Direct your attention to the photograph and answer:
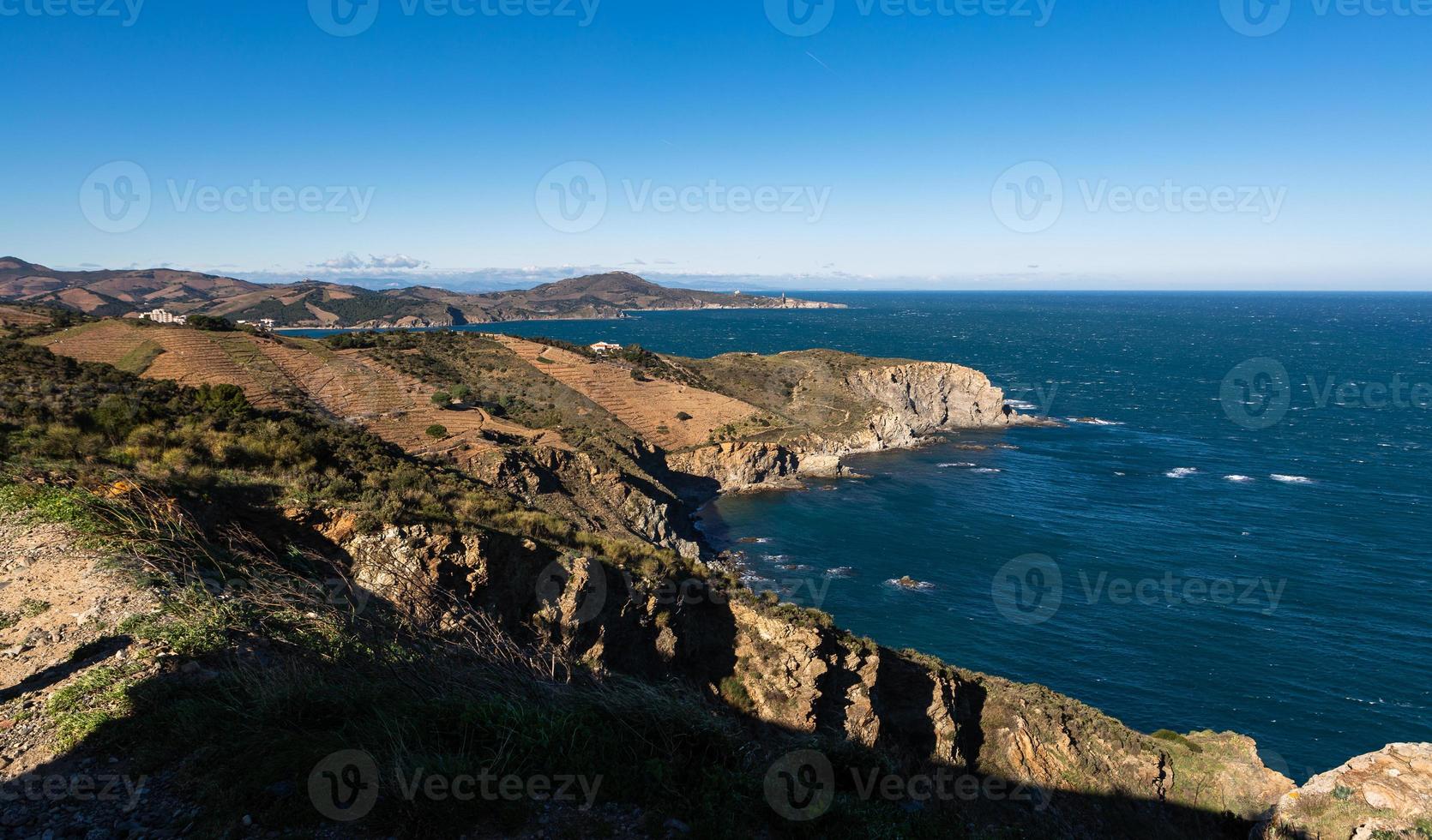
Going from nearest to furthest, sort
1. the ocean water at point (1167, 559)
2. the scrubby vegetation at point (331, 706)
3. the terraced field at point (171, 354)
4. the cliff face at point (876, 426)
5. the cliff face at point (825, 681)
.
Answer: the scrubby vegetation at point (331, 706) → the cliff face at point (825, 681) → the ocean water at point (1167, 559) → the terraced field at point (171, 354) → the cliff face at point (876, 426)

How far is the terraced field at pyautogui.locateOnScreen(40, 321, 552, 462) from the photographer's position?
39281 millimetres

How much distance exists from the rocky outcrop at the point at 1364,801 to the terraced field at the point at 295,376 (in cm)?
3402

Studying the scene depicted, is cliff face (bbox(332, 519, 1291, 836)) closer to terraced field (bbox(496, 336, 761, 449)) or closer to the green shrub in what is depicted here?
the green shrub

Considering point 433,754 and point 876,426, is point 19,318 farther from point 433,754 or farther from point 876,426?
point 876,426

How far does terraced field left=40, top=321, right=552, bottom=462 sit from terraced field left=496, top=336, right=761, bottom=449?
53.5ft

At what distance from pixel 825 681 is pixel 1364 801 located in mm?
13658

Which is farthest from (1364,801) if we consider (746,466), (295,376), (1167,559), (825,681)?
(295,376)

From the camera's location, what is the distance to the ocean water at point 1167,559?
28.9m

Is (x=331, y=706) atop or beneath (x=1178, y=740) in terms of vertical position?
atop

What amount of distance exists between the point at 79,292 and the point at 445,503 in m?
246

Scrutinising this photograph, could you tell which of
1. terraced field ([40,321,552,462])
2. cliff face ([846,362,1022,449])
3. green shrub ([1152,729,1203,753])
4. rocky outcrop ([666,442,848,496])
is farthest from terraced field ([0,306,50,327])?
cliff face ([846,362,1022,449])

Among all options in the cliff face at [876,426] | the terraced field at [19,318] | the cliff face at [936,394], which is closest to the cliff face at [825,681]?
the cliff face at [876,426]

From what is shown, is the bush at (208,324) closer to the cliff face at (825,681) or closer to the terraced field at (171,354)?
the terraced field at (171,354)

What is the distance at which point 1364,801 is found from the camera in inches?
629
